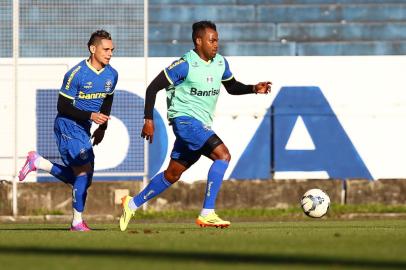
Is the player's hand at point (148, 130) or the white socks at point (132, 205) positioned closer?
the player's hand at point (148, 130)

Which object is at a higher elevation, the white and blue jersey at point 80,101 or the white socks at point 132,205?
the white and blue jersey at point 80,101

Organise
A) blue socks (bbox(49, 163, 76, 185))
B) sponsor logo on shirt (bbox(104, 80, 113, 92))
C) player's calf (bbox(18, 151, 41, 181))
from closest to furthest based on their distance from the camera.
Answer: sponsor logo on shirt (bbox(104, 80, 113, 92)), blue socks (bbox(49, 163, 76, 185)), player's calf (bbox(18, 151, 41, 181))

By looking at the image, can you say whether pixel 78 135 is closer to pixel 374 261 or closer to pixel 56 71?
pixel 374 261

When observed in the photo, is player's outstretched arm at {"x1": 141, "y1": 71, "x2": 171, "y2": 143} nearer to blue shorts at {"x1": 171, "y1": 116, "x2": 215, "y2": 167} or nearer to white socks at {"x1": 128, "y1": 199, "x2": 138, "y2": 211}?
blue shorts at {"x1": 171, "y1": 116, "x2": 215, "y2": 167}

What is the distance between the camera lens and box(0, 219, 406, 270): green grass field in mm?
6387

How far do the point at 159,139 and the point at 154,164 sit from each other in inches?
16.1

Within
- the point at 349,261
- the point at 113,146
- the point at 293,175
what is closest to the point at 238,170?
the point at 293,175

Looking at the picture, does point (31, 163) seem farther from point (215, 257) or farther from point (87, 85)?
point (215, 257)

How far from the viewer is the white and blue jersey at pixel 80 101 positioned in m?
11.4

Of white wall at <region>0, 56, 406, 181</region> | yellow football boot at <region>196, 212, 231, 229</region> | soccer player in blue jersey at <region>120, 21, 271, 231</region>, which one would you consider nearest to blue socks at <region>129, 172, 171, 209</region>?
soccer player in blue jersey at <region>120, 21, 271, 231</region>

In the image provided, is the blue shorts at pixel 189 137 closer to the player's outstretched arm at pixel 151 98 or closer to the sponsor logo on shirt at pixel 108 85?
the player's outstretched arm at pixel 151 98

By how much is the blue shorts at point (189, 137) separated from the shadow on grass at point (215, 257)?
3426 mm

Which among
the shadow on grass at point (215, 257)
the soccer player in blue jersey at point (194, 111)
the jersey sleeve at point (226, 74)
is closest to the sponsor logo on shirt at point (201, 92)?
the soccer player in blue jersey at point (194, 111)

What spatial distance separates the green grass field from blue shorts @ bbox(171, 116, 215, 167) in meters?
1.58
